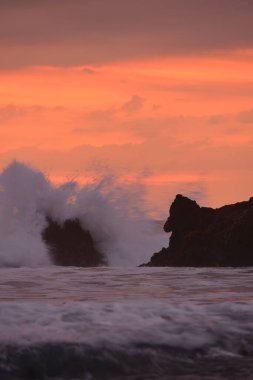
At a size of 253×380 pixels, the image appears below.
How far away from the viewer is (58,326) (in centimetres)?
791

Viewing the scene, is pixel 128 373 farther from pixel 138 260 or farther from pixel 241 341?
pixel 138 260

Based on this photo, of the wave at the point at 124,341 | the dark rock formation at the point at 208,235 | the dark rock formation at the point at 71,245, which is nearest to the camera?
the wave at the point at 124,341

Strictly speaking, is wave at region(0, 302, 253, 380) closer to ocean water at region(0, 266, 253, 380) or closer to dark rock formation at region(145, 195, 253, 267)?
ocean water at region(0, 266, 253, 380)

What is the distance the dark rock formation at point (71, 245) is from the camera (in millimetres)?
28922

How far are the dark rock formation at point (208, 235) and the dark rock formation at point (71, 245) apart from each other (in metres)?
8.54

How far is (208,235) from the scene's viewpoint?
18.6m

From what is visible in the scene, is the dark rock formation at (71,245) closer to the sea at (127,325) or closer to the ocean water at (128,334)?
the sea at (127,325)

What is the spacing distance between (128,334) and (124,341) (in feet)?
1.02

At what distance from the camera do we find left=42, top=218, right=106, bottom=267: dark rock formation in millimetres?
28922

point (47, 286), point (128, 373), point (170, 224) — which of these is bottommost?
point (128, 373)

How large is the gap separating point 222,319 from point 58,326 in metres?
1.80

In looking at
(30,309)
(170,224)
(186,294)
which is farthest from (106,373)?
(170,224)

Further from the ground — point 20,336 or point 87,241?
point 87,241

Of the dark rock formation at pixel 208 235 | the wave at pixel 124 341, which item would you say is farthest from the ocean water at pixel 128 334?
the dark rock formation at pixel 208 235
